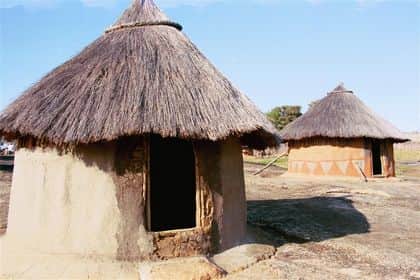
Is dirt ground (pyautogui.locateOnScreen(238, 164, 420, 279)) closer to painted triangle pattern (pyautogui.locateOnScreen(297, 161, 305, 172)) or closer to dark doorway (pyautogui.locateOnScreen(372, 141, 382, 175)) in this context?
painted triangle pattern (pyautogui.locateOnScreen(297, 161, 305, 172))

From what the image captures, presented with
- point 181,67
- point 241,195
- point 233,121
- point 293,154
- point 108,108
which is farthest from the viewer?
point 293,154

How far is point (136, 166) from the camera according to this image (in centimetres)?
563

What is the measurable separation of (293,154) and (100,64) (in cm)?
1343

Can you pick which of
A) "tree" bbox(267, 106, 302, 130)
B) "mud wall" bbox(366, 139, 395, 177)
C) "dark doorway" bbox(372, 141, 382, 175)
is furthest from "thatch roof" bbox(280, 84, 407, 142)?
"tree" bbox(267, 106, 302, 130)

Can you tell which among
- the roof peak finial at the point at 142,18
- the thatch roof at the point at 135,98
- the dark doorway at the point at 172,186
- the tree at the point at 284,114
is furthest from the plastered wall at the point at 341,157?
the tree at the point at 284,114

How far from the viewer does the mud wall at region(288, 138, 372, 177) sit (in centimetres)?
1631

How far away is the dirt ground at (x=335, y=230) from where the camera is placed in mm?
5711

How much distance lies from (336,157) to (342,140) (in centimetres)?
74

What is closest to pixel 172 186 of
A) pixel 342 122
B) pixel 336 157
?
pixel 336 157

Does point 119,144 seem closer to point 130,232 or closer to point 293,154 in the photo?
point 130,232

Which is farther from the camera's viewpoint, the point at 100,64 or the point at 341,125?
the point at 341,125

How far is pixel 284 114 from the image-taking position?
136ft

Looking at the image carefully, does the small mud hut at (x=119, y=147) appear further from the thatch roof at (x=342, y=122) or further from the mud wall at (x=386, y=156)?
the mud wall at (x=386, y=156)

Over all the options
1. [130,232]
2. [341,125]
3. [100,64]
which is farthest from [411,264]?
[341,125]
